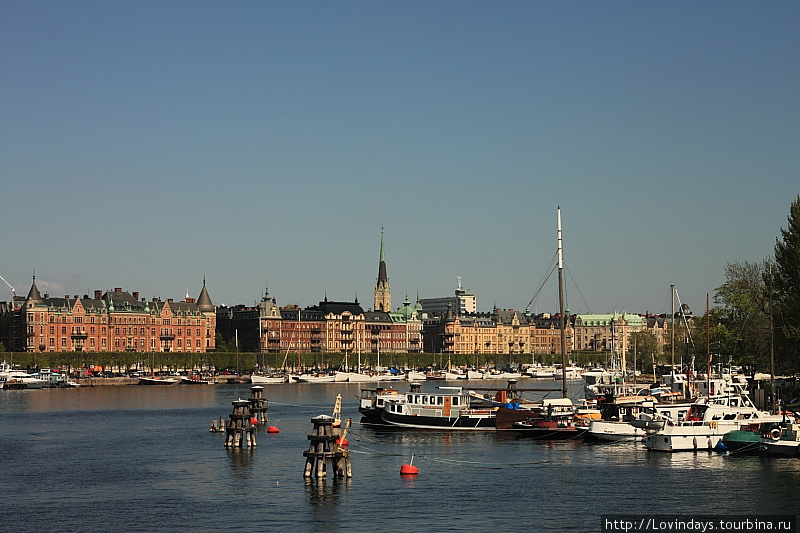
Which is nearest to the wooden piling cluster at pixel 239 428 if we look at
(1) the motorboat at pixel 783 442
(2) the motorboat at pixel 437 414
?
(2) the motorboat at pixel 437 414

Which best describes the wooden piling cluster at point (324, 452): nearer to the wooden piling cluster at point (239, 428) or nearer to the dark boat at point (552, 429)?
the wooden piling cluster at point (239, 428)

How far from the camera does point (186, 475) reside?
66750mm

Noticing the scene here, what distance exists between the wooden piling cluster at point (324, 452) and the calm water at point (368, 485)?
87cm

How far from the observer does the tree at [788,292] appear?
90.9 metres

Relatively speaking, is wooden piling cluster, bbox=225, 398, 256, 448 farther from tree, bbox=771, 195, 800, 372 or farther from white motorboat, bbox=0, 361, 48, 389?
white motorboat, bbox=0, 361, 48, 389

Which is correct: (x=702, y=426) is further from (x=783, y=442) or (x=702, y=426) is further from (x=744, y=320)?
(x=744, y=320)

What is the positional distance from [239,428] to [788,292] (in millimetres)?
44406

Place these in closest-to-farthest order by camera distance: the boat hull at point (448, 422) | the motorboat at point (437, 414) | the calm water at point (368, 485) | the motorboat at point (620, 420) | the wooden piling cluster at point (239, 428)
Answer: the calm water at point (368, 485) < the wooden piling cluster at point (239, 428) < the motorboat at point (620, 420) < the boat hull at point (448, 422) < the motorboat at point (437, 414)

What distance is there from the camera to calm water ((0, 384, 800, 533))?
171 feet

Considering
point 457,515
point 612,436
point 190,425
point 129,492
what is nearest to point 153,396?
point 190,425

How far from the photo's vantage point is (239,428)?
8031 centimetres

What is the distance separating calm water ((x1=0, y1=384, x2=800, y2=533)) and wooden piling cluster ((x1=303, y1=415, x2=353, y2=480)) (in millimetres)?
865

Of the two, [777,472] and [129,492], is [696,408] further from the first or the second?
[129,492]

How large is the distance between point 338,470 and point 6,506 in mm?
15965
